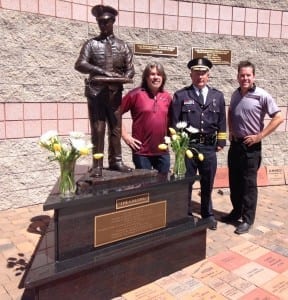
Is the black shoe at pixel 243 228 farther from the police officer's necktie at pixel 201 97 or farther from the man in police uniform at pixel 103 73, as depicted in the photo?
the man in police uniform at pixel 103 73

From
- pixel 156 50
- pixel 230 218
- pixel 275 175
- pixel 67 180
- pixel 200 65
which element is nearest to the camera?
pixel 67 180

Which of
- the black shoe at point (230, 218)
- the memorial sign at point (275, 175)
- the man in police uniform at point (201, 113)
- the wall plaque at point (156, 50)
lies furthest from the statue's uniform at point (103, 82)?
the memorial sign at point (275, 175)

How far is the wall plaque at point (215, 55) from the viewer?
5.72m

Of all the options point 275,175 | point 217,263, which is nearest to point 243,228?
point 217,263

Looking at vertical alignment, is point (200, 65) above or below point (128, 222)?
above

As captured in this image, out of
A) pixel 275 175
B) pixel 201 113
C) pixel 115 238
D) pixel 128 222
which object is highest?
pixel 201 113

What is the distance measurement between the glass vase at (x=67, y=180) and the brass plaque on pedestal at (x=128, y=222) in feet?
0.95

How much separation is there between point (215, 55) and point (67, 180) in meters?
3.92

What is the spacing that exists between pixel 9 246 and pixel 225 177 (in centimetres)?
361

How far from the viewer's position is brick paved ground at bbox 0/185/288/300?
3.01m

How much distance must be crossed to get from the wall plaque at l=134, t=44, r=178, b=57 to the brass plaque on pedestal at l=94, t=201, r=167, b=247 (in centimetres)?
284

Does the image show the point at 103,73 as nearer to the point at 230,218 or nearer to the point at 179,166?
the point at 179,166

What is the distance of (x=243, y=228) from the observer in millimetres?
4223

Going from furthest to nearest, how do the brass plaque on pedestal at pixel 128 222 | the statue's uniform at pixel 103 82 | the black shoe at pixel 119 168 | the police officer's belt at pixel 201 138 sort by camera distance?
the police officer's belt at pixel 201 138 < the black shoe at pixel 119 168 < the statue's uniform at pixel 103 82 < the brass plaque on pedestal at pixel 128 222
